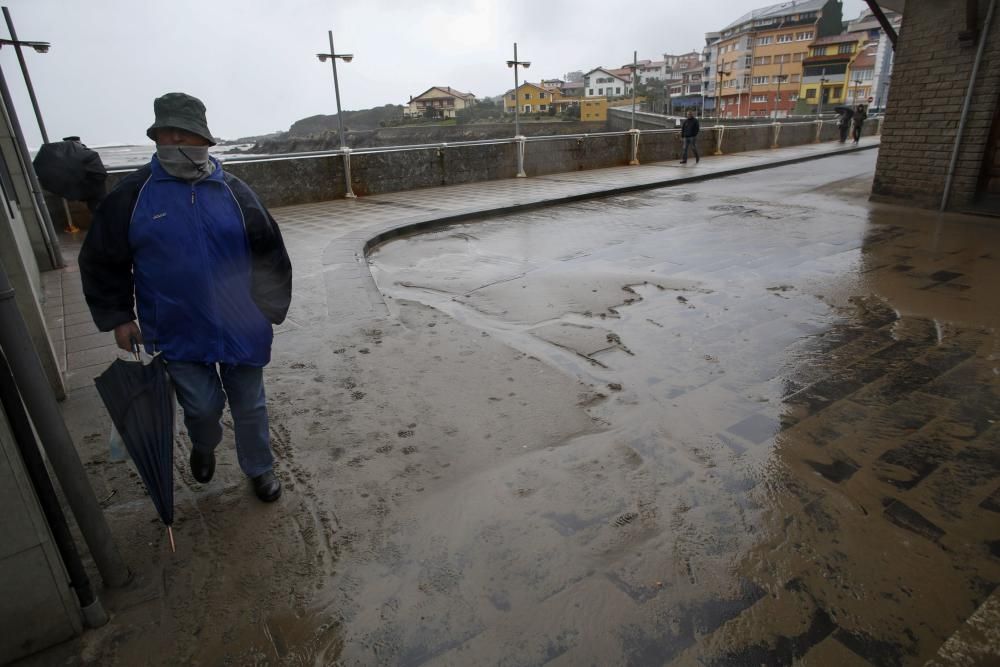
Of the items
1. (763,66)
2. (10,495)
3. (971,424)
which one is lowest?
(971,424)

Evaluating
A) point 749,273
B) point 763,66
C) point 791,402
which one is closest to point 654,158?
point 749,273

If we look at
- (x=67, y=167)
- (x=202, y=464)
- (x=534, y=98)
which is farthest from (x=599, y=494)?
(x=534, y=98)

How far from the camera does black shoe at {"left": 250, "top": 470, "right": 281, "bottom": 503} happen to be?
272 centimetres

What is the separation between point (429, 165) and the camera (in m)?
14.5

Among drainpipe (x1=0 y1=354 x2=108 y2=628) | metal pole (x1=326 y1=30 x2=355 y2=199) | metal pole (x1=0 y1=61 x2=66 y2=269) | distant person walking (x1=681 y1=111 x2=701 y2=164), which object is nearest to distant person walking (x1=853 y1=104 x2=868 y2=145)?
distant person walking (x1=681 y1=111 x2=701 y2=164)

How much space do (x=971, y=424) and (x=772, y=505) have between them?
1599 mm

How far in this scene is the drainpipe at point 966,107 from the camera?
342 inches

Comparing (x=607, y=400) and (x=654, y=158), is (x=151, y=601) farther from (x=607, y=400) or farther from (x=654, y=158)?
(x=654, y=158)

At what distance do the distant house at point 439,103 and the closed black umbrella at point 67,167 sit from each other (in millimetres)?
66752

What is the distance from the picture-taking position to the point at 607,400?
3.69 metres

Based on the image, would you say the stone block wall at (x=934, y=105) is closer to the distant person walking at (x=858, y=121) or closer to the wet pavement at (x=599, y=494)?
the wet pavement at (x=599, y=494)

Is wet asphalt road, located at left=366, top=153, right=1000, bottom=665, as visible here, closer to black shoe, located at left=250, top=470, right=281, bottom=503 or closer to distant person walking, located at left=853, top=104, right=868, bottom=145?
black shoe, located at left=250, top=470, right=281, bottom=503

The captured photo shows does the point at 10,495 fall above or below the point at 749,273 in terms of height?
above

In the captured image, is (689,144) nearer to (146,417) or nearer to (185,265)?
(185,265)
